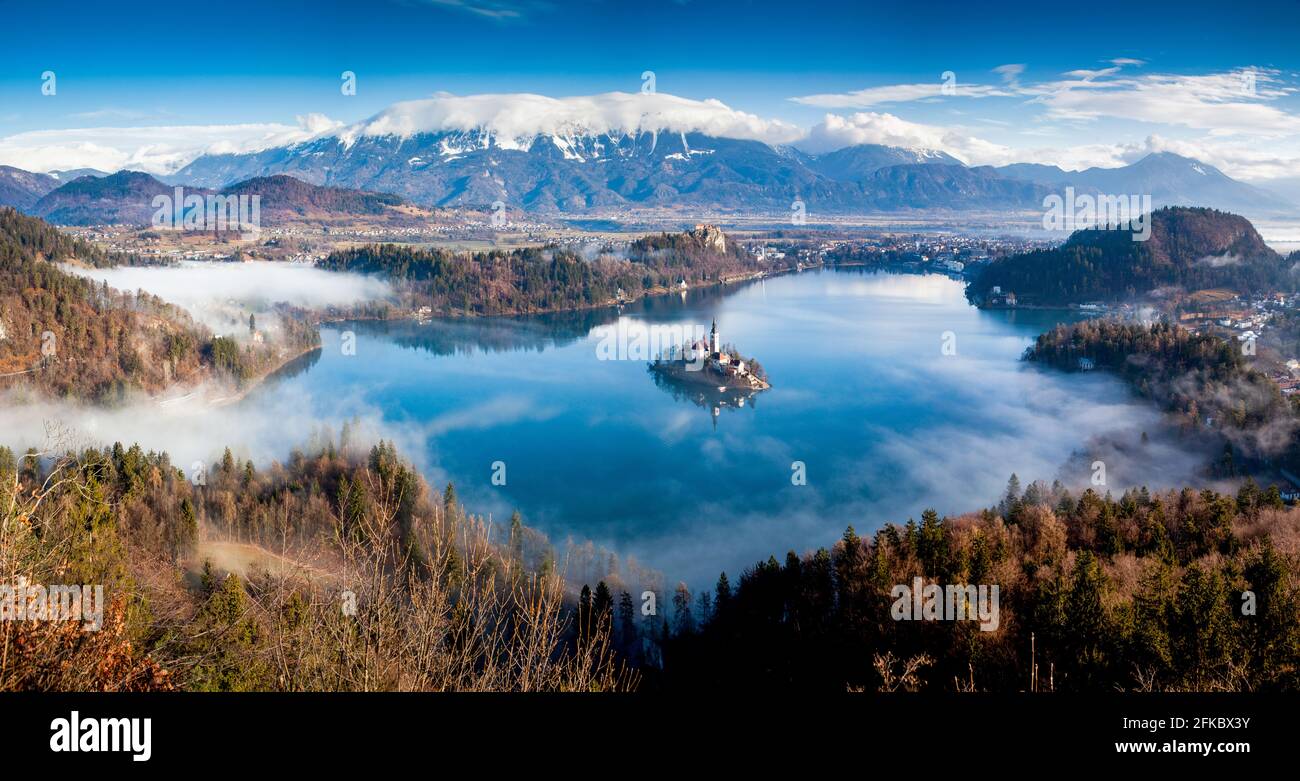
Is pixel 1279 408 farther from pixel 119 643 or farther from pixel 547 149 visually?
pixel 547 149

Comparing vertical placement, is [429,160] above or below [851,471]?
above

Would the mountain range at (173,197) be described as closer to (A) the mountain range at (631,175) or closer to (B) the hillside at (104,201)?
(B) the hillside at (104,201)

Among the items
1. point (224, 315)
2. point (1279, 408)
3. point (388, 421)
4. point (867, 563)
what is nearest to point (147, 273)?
point (224, 315)

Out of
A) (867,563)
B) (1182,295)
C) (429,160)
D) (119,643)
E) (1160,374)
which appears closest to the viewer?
(119,643)

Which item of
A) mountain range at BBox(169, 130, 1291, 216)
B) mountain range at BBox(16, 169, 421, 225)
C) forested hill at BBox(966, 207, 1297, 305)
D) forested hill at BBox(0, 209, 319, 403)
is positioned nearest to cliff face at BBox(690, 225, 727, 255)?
forested hill at BBox(966, 207, 1297, 305)

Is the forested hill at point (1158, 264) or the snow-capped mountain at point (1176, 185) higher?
the snow-capped mountain at point (1176, 185)

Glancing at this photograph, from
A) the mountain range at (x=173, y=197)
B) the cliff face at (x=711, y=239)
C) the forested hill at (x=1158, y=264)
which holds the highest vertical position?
the mountain range at (x=173, y=197)

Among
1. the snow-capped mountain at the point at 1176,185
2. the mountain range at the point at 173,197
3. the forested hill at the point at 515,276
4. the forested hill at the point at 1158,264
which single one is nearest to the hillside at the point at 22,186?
the mountain range at the point at 173,197
